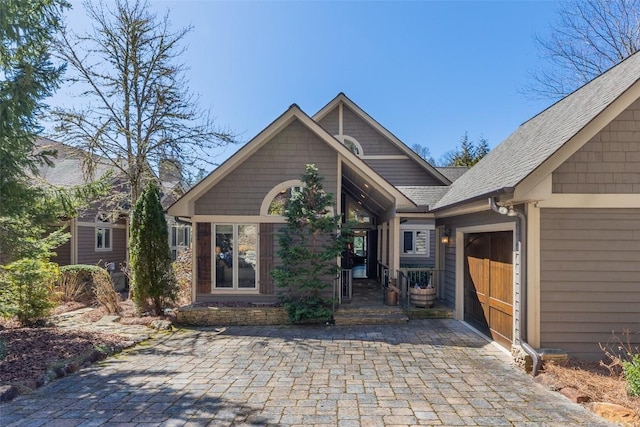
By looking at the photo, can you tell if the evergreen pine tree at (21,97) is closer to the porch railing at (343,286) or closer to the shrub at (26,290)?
the shrub at (26,290)

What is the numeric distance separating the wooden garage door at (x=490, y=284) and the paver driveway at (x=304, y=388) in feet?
1.62

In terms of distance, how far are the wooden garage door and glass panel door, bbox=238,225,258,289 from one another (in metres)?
5.43

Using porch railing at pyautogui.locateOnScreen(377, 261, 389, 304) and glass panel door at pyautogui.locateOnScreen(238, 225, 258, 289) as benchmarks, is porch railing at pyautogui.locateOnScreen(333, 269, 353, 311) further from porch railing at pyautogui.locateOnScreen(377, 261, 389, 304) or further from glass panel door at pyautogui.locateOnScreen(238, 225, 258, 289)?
glass panel door at pyautogui.locateOnScreen(238, 225, 258, 289)

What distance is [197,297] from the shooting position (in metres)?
9.00

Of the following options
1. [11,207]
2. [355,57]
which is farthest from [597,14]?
[11,207]

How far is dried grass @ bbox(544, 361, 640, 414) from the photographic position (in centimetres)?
411

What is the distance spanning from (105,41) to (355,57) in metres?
8.30

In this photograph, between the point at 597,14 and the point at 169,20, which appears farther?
the point at 597,14

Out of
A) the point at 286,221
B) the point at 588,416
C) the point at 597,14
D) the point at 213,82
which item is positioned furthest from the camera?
the point at 597,14

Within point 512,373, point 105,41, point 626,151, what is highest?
point 105,41

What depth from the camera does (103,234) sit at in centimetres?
1566

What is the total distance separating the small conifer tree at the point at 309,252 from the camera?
8117 mm

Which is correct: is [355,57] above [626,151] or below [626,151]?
above

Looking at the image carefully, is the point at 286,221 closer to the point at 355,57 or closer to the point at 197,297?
the point at 197,297
